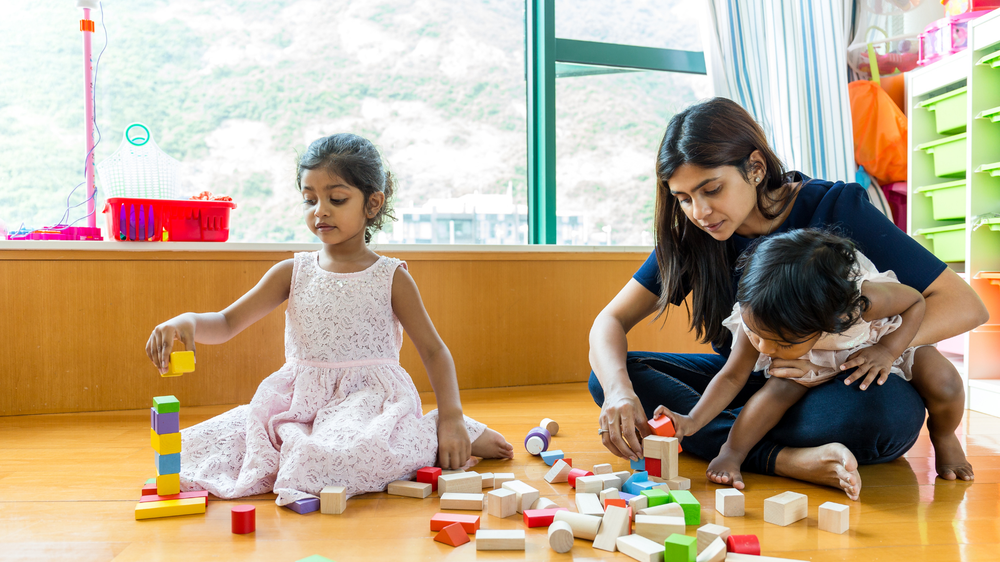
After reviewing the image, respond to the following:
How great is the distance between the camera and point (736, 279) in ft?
4.40

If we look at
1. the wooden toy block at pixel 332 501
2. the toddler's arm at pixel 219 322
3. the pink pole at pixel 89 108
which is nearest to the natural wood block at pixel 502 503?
the wooden toy block at pixel 332 501

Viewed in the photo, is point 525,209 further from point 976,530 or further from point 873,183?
point 976,530

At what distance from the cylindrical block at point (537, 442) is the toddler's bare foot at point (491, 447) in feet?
0.14

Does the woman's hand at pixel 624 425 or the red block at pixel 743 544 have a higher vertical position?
the woman's hand at pixel 624 425

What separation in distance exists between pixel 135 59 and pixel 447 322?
1243 mm

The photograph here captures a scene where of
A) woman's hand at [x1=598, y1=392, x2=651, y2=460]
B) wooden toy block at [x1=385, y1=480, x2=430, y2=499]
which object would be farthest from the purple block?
woman's hand at [x1=598, y1=392, x2=651, y2=460]

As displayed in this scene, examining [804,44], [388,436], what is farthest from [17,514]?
[804,44]

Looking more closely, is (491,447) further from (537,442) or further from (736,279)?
(736,279)

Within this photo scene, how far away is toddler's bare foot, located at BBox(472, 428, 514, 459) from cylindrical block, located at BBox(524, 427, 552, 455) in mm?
41

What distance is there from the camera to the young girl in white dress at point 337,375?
1151mm

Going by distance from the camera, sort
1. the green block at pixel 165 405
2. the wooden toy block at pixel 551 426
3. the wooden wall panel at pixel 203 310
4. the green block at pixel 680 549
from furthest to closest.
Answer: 1. the wooden wall panel at pixel 203 310
2. the wooden toy block at pixel 551 426
3. the green block at pixel 165 405
4. the green block at pixel 680 549

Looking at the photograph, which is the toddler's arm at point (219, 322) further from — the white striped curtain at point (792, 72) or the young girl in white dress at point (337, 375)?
the white striped curtain at point (792, 72)

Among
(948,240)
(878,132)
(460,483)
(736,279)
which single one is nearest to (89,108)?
(460,483)

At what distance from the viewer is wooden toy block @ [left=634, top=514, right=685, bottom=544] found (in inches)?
35.9
